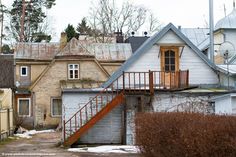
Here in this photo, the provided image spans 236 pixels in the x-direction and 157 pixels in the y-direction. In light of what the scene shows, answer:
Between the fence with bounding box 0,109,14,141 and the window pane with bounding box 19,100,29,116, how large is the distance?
761 cm

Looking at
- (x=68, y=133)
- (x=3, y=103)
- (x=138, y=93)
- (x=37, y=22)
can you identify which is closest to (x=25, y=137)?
(x=3, y=103)

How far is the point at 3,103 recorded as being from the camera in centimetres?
3272

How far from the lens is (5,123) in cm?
2961

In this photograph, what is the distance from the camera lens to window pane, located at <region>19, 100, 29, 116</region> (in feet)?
131

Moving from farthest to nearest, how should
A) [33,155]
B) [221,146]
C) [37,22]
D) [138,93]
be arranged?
[37,22]
[138,93]
[33,155]
[221,146]

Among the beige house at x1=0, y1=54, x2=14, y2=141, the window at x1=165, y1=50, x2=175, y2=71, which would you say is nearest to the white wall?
the window at x1=165, y1=50, x2=175, y2=71

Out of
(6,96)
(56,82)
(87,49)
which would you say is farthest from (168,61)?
(87,49)

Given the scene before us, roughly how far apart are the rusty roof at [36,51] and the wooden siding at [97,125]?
17399mm

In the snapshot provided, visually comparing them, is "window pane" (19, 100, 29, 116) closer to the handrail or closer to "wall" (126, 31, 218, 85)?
the handrail

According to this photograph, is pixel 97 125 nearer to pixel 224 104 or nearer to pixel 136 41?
pixel 224 104

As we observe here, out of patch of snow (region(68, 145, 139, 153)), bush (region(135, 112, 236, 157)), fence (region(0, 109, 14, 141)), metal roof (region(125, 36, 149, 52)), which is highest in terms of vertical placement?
metal roof (region(125, 36, 149, 52))

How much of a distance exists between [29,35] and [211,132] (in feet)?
173

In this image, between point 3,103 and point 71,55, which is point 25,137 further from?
point 71,55

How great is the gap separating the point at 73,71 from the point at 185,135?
28.7 meters
